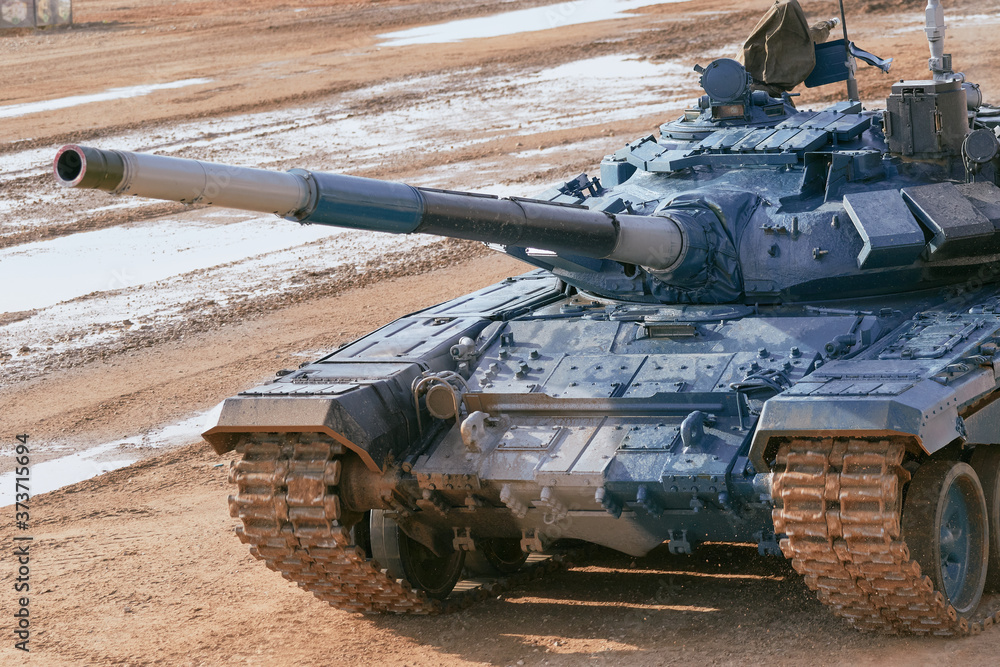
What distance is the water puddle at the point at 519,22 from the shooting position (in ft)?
115

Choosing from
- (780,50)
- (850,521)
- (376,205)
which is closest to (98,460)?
(780,50)

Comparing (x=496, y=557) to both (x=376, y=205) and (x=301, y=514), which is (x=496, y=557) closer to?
(x=301, y=514)

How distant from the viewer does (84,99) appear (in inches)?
1201

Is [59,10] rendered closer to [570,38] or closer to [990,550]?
[570,38]

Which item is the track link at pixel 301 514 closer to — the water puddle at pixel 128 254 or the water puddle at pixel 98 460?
the water puddle at pixel 98 460

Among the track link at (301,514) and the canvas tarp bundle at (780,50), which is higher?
the canvas tarp bundle at (780,50)

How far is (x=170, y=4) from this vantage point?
42688 millimetres

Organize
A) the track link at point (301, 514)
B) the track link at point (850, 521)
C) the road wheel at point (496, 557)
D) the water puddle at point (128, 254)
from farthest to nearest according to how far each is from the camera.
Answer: the water puddle at point (128, 254) → the road wheel at point (496, 557) → the track link at point (301, 514) → the track link at point (850, 521)

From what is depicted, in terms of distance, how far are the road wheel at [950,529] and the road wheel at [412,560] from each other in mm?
3338

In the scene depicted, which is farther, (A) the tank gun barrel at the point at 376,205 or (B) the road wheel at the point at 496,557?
(B) the road wheel at the point at 496,557

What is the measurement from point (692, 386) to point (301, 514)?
2.53 meters

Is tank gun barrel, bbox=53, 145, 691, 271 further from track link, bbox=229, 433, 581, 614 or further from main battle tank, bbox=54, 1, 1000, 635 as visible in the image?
track link, bbox=229, 433, 581, 614

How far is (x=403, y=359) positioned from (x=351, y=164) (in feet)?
50.3

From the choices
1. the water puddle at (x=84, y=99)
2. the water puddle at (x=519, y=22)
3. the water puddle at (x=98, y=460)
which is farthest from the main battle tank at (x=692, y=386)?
the water puddle at (x=519, y=22)
